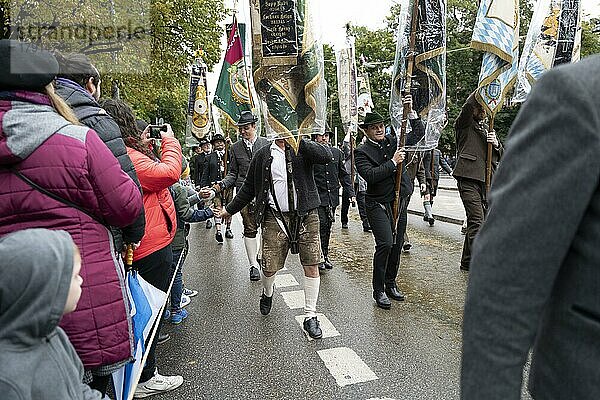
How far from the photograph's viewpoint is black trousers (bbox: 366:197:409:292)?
16.7ft

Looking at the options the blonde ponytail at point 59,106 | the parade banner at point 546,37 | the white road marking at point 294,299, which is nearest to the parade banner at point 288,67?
the white road marking at point 294,299

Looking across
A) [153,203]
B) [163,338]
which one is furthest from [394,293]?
[153,203]

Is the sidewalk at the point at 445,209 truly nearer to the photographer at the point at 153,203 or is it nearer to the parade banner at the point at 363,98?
the parade banner at the point at 363,98

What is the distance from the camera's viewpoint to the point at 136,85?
53.9 feet

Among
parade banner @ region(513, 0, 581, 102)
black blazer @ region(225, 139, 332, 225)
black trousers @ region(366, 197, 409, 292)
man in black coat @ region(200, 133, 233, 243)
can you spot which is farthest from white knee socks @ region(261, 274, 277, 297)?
man in black coat @ region(200, 133, 233, 243)

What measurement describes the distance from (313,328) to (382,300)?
109 cm

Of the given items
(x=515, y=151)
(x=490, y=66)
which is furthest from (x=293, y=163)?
(x=515, y=151)

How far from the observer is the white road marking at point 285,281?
617cm

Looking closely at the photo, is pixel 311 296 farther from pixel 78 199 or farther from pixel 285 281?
pixel 78 199

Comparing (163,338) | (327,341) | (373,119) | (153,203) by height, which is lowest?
(163,338)

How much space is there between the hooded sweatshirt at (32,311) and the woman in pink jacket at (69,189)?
17.5 inches

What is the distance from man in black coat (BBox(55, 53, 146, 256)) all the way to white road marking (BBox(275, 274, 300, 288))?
11.8 feet

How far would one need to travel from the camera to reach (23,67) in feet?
6.70

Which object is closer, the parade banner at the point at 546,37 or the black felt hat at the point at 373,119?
the black felt hat at the point at 373,119
